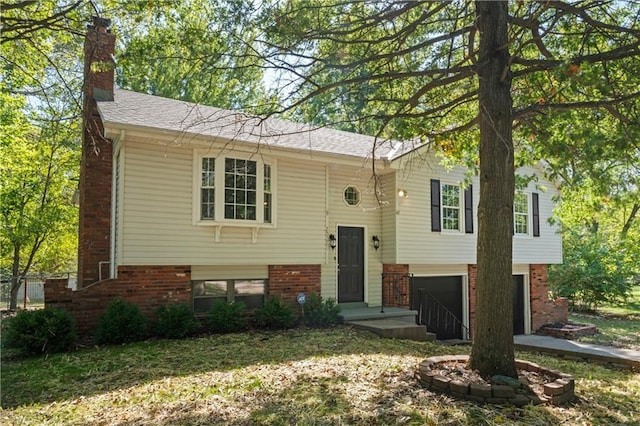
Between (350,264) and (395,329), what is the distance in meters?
2.80

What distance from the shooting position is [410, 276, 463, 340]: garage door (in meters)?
12.0

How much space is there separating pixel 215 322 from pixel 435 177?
23.2 feet

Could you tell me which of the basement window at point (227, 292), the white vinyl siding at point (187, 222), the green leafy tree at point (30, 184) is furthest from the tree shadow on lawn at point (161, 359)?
the green leafy tree at point (30, 184)

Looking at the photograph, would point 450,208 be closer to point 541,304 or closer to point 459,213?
point 459,213

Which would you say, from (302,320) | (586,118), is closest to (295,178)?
(302,320)

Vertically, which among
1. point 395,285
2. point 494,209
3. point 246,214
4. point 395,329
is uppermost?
point 246,214

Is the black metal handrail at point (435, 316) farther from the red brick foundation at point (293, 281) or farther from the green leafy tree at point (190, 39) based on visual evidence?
the green leafy tree at point (190, 39)

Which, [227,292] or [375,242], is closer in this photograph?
[227,292]

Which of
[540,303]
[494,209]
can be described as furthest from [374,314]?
[540,303]

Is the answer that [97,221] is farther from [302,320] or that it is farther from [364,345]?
[364,345]

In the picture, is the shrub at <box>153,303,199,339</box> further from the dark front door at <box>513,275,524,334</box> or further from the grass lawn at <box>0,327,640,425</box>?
the dark front door at <box>513,275,524,334</box>

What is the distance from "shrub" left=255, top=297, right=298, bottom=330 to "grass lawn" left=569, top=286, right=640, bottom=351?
797 cm

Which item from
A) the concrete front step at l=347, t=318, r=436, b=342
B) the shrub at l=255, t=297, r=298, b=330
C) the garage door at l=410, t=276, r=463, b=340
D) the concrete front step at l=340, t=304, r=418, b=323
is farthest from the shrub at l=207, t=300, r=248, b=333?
the garage door at l=410, t=276, r=463, b=340

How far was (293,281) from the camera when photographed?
1027cm
